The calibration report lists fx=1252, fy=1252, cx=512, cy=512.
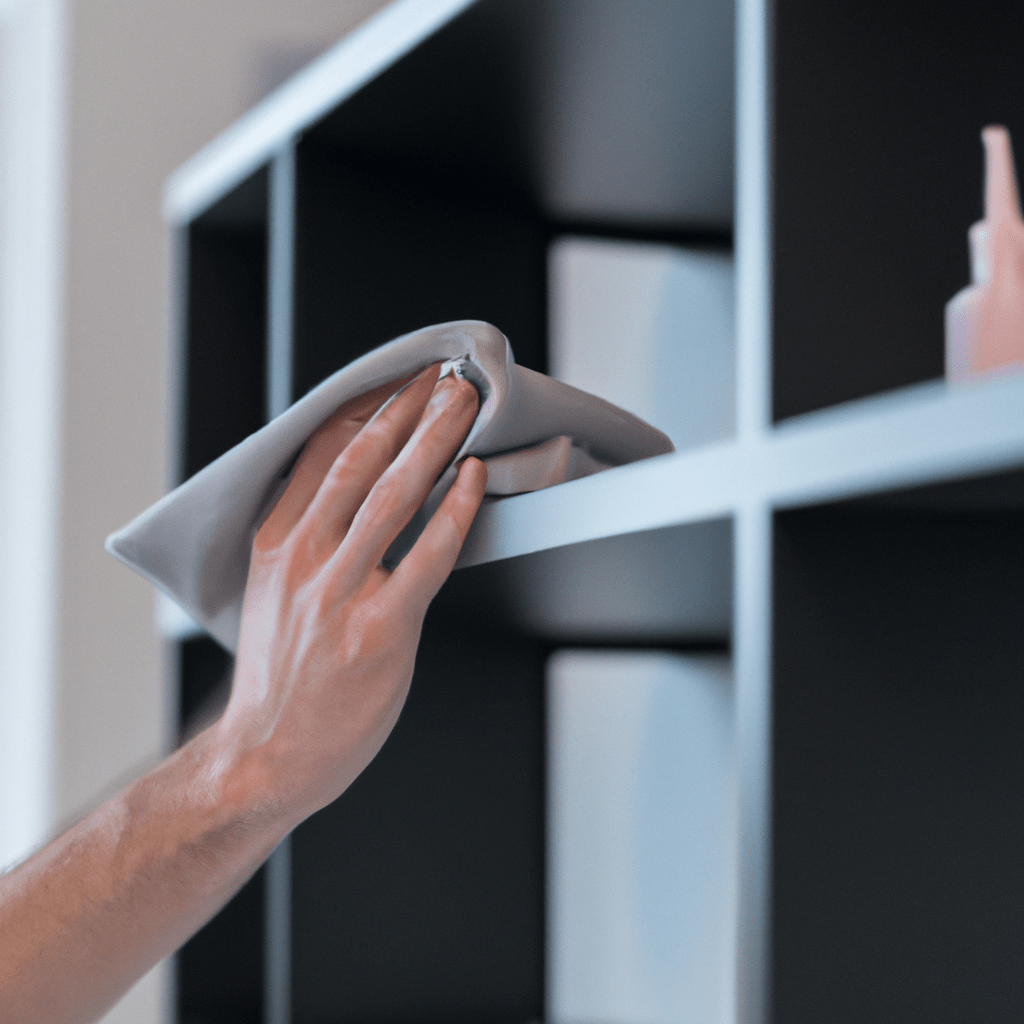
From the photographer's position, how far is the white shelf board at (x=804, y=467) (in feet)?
0.99

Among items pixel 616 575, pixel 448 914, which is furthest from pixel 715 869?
pixel 616 575

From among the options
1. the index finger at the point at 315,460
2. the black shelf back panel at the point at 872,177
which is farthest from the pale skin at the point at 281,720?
the black shelf back panel at the point at 872,177

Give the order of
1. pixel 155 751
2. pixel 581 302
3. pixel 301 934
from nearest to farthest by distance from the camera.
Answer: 1. pixel 301 934
2. pixel 581 302
3. pixel 155 751

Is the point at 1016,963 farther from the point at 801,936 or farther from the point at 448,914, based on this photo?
the point at 448,914

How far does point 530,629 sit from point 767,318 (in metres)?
0.46

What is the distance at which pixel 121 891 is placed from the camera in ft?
1.95

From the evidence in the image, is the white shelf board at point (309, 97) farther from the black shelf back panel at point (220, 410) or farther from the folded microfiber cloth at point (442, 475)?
the folded microfiber cloth at point (442, 475)

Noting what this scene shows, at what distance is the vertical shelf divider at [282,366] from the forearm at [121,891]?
0.53 feet

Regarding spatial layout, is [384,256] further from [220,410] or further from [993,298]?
[993,298]

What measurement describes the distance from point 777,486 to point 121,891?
0.40 metres

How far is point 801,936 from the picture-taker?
0.38m

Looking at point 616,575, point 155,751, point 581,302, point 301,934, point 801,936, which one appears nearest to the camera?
point 801,936

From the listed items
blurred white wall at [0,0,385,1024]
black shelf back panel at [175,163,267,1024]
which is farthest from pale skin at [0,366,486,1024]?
blurred white wall at [0,0,385,1024]

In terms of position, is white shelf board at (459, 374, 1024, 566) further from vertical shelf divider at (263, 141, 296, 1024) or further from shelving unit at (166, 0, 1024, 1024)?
vertical shelf divider at (263, 141, 296, 1024)
